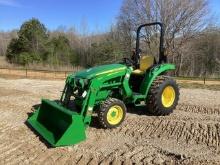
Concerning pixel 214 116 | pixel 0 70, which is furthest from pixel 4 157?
pixel 0 70

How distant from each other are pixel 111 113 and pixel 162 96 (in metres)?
1.76

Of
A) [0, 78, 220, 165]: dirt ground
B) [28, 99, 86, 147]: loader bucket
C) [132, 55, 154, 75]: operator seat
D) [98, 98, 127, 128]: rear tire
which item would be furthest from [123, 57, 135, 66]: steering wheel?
[28, 99, 86, 147]: loader bucket

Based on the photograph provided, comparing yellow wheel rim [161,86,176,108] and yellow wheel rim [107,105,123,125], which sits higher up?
yellow wheel rim [161,86,176,108]

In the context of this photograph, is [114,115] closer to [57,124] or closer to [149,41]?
[57,124]

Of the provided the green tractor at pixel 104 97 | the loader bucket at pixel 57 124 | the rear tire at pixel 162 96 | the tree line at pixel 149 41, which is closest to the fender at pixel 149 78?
the green tractor at pixel 104 97

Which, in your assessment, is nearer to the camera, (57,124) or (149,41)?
(57,124)

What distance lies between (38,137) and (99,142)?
1290 millimetres

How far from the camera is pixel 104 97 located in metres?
7.73

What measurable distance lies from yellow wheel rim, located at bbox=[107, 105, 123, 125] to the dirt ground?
192mm

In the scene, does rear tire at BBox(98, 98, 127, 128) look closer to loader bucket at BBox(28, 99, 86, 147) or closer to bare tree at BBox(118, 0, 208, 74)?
loader bucket at BBox(28, 99, 86, 147)

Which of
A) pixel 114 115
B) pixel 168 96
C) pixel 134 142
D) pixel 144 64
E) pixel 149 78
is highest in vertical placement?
pixel 144 64

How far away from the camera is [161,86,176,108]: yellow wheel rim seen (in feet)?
28.1

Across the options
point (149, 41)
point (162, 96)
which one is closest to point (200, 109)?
point (162, 96)

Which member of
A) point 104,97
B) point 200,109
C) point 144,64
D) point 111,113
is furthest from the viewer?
point 200,109
